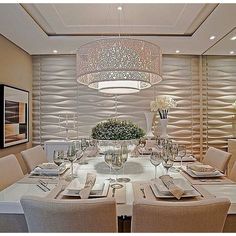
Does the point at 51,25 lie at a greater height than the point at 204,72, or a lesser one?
greater

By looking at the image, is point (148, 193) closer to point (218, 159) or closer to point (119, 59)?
point (119, 59)

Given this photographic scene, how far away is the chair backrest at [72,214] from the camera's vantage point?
3.34ft

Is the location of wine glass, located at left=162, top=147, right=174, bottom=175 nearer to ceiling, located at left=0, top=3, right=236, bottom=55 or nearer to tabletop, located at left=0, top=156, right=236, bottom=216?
tabletop, located at left=0, top=156, right=236, bottom=216

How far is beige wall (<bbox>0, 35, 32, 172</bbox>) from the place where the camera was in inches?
147

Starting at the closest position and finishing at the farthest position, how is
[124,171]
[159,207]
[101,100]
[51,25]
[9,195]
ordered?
[159,207], [9,195], [124,171], [51,25], [101,100]

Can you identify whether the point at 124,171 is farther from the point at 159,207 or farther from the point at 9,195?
the point at 159,207

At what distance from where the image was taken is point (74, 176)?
6.23ft

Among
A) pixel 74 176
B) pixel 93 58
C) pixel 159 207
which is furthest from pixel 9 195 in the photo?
pixel 93 58

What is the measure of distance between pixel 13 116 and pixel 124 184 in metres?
2.88

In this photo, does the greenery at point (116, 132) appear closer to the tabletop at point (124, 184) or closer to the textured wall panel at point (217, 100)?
the tabletop at point (124, 184)

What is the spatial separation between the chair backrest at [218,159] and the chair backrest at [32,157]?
176 cm

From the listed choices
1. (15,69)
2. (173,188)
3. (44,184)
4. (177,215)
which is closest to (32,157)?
(44,184)

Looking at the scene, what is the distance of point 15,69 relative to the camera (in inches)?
163

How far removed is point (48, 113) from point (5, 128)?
1.19 metres
